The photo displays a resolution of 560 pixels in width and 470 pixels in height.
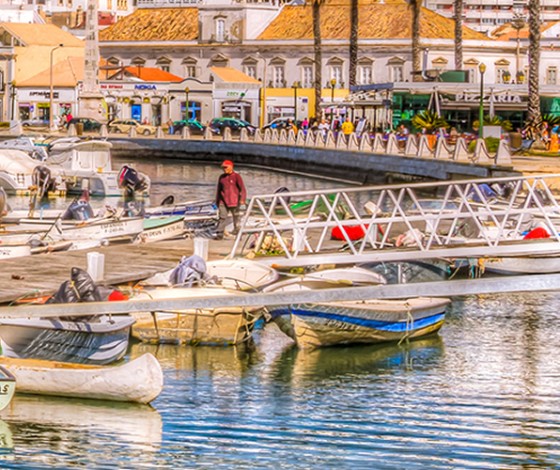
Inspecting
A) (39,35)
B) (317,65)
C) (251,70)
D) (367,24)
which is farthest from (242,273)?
(39,35)

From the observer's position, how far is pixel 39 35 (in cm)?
12169

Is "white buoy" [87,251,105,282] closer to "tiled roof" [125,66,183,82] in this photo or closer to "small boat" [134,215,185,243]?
"small boat" [134,215,185,243]

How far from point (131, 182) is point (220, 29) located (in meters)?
68.2

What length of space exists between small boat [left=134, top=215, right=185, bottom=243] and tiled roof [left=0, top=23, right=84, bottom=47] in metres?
83.6

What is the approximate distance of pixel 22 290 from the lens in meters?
24.6

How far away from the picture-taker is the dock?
25.2 meters

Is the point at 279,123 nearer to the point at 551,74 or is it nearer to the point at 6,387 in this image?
the point at 551,74

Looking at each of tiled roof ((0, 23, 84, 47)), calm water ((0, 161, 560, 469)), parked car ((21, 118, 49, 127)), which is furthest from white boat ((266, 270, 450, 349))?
tiled roof ((0, 23, 84, 47))

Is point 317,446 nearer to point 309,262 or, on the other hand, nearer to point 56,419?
point 56,419

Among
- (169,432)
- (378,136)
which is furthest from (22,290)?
(378,136)

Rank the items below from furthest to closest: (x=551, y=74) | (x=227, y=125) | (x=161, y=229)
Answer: (x=551, y=74) → (x=227, y=125) → (x=161, y=229)

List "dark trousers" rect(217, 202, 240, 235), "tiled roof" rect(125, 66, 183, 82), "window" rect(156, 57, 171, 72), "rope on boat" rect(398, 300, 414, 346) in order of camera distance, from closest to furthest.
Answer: "rope on boat" rect(398, 300, 414, 346) < "dark trousers" rect(217, 202, 240, 235) < "tiled roof" rect(125, 66, 183, 82) < "window" rect(156, 57, 171, 72)

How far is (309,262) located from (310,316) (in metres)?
2.57

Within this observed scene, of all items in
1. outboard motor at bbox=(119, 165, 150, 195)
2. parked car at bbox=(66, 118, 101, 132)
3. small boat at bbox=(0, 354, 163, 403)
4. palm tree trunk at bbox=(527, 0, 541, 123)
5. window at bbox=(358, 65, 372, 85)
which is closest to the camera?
small boat at bbox=(0, 354, 163, 403)
